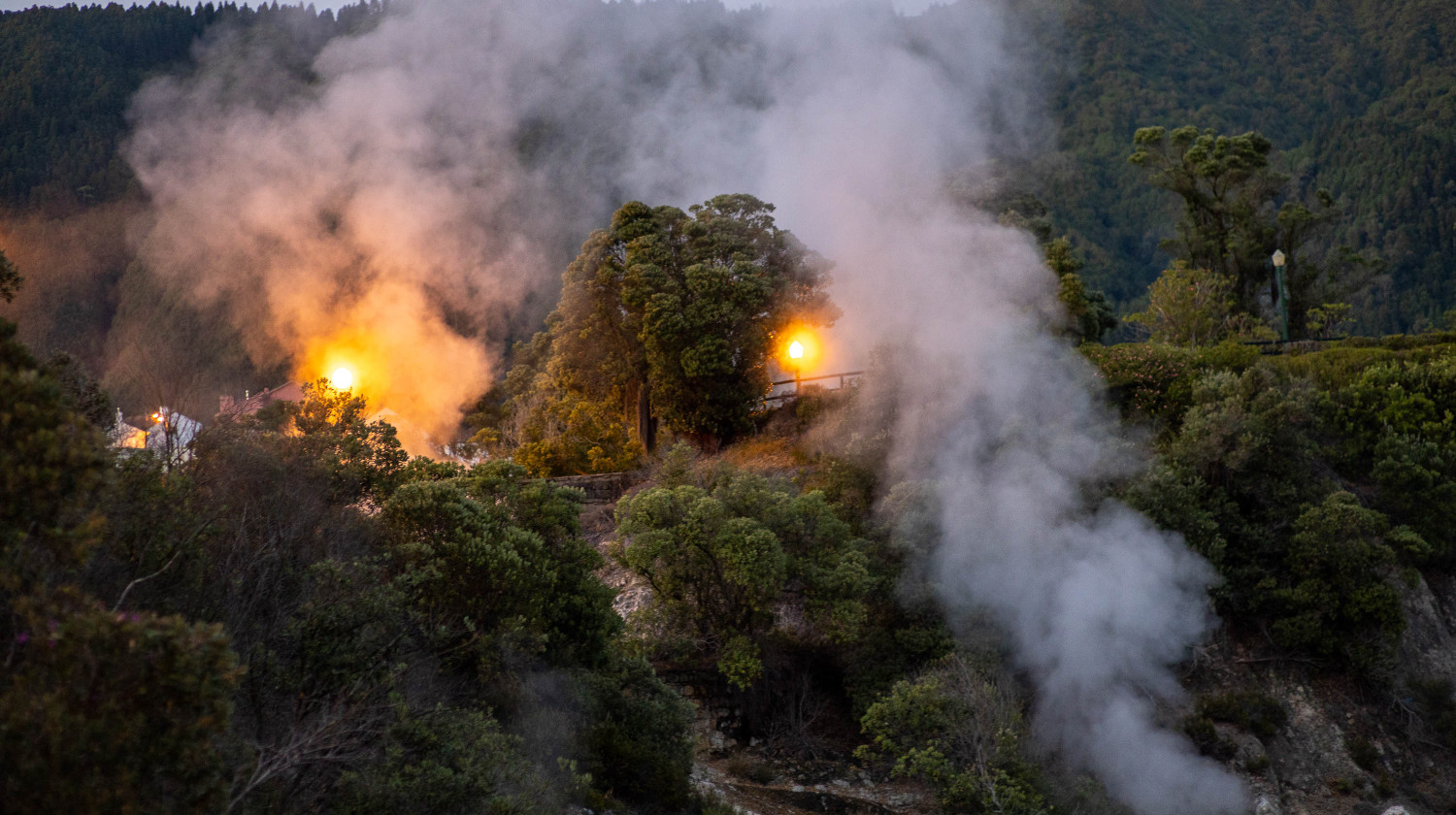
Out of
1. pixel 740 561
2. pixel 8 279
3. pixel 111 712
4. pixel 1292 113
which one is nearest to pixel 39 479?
pixel 111 712

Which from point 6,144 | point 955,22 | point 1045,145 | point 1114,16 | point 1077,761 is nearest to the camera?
point 1077,761

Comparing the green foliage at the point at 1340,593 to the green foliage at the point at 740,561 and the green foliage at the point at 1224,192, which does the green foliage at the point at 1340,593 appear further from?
the green foliage at the point at 1224,192

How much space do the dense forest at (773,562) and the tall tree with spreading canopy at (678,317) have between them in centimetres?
11

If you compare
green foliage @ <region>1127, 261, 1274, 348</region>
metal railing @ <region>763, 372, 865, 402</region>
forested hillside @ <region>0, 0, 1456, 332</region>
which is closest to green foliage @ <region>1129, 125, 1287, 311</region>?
green foliage @ <region>1127, 261, 1274, 348</region>

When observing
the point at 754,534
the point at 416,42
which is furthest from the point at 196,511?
the point at 416,42

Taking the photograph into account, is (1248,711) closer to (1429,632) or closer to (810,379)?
(1429,632)

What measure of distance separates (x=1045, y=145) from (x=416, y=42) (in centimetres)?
3850

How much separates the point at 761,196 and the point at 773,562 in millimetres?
19213

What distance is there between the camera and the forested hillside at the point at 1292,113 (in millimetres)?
54281

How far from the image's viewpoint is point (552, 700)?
1280 cm

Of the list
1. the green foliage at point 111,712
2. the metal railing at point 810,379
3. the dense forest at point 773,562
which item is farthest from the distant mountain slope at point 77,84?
the green foliage at point 111,712

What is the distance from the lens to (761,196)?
32.4 m

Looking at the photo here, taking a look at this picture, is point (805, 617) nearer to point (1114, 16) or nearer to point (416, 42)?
point (416, 42)

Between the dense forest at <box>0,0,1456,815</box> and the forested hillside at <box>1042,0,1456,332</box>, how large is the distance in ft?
84.8
